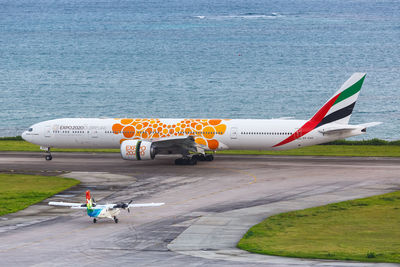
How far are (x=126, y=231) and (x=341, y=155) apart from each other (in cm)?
4014

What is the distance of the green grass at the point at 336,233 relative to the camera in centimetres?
3591

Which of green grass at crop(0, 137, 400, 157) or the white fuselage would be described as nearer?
the white fuselage

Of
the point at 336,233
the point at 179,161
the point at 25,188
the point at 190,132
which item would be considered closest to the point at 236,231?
the point at 336,233

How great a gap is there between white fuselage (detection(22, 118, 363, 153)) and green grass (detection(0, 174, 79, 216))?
1052 centimetres

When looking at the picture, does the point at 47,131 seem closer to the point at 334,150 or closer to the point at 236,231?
the point at 334,150

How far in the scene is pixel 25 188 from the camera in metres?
56.6

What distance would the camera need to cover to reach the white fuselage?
68.6 m

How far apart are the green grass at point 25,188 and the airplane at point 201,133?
872 cm

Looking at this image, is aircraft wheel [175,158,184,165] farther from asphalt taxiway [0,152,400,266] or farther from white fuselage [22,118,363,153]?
white fuselage [22,118,363,153]

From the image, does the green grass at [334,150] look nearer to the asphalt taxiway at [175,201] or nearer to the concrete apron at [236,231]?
the asphalt taxiway at [175,201]

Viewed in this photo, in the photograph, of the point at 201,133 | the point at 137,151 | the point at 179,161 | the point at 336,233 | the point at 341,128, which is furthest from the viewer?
the point at 201,133

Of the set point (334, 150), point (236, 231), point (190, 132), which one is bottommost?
point (236, 231)

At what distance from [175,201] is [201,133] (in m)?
19.8

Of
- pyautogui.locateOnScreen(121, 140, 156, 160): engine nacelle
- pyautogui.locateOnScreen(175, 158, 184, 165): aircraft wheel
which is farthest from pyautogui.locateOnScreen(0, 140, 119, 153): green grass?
pyautogui.locateOnScreen(121, 140, 156, 160): engine nacelle
